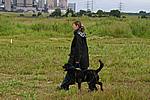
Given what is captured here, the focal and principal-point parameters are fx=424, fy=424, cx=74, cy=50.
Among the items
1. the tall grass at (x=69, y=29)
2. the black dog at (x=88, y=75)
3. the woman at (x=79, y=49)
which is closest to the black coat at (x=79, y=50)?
the woman at (x=79, y=49)

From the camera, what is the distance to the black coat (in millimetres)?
10336

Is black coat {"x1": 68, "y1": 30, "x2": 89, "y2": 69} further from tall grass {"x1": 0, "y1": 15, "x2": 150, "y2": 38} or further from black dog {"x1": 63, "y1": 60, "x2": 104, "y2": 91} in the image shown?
tall grass {"x1": 0, "y1": 15, "x2": 150, "y2": 38}

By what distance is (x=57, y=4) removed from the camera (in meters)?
118

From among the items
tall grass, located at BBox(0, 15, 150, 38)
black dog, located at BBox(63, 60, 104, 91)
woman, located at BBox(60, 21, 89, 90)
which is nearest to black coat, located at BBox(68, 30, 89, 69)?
woman, located at BBox(60, 21, 89, 90)

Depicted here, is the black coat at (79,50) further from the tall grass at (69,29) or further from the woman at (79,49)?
the tall grass at (69,29)

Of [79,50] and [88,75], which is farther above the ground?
[79,50]

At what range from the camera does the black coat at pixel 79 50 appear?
1034 cm

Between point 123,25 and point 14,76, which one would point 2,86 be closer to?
point 14,76

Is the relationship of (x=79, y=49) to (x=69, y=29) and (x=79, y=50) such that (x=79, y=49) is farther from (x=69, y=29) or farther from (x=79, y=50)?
(x=69, y=29)

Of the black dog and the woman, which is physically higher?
the woman

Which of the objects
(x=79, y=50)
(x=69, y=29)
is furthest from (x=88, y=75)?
(x=69, y=29)

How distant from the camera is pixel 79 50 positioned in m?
10.3

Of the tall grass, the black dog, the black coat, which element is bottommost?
the tall grass

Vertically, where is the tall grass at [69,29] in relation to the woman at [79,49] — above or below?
below
